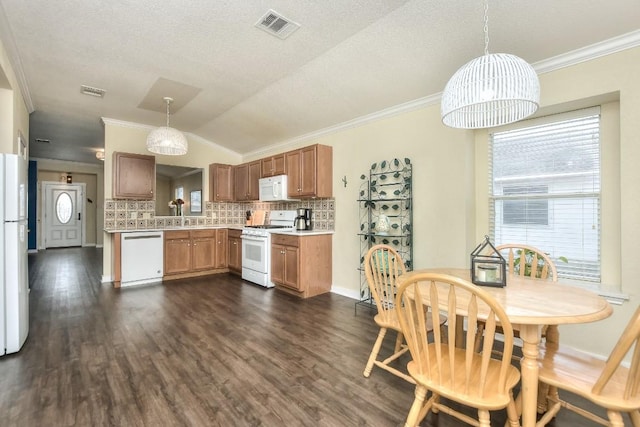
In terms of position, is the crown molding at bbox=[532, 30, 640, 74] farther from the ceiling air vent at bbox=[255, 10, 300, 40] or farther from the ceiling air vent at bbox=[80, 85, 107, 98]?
the ceiling air vent at bbox=[80, 85, 107, 98]

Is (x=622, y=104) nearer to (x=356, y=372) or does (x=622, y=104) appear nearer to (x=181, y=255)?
(x=356, y=372)

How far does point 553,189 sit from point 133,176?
18.1 ft

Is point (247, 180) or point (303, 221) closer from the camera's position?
point (303, 221)

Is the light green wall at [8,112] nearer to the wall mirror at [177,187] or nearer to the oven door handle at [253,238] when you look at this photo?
the wall mirror at [177,187]

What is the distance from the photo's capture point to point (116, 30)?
2594 millimetres

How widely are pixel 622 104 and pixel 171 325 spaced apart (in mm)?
4194

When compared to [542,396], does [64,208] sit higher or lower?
higher

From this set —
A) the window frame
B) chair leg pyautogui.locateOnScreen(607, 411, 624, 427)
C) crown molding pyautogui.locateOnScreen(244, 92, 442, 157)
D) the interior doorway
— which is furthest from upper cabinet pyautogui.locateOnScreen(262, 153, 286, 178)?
the interior doorway

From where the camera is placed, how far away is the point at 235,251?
539 centimetres

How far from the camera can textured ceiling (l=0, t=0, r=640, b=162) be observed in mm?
2219

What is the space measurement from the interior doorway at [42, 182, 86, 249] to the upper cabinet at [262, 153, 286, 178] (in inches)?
300

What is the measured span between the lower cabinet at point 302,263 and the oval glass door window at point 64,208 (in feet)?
27.3

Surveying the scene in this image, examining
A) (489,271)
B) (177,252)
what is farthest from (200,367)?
(177,252)

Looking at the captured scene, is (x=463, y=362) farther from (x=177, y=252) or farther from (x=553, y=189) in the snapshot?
(x=177, y=252)
